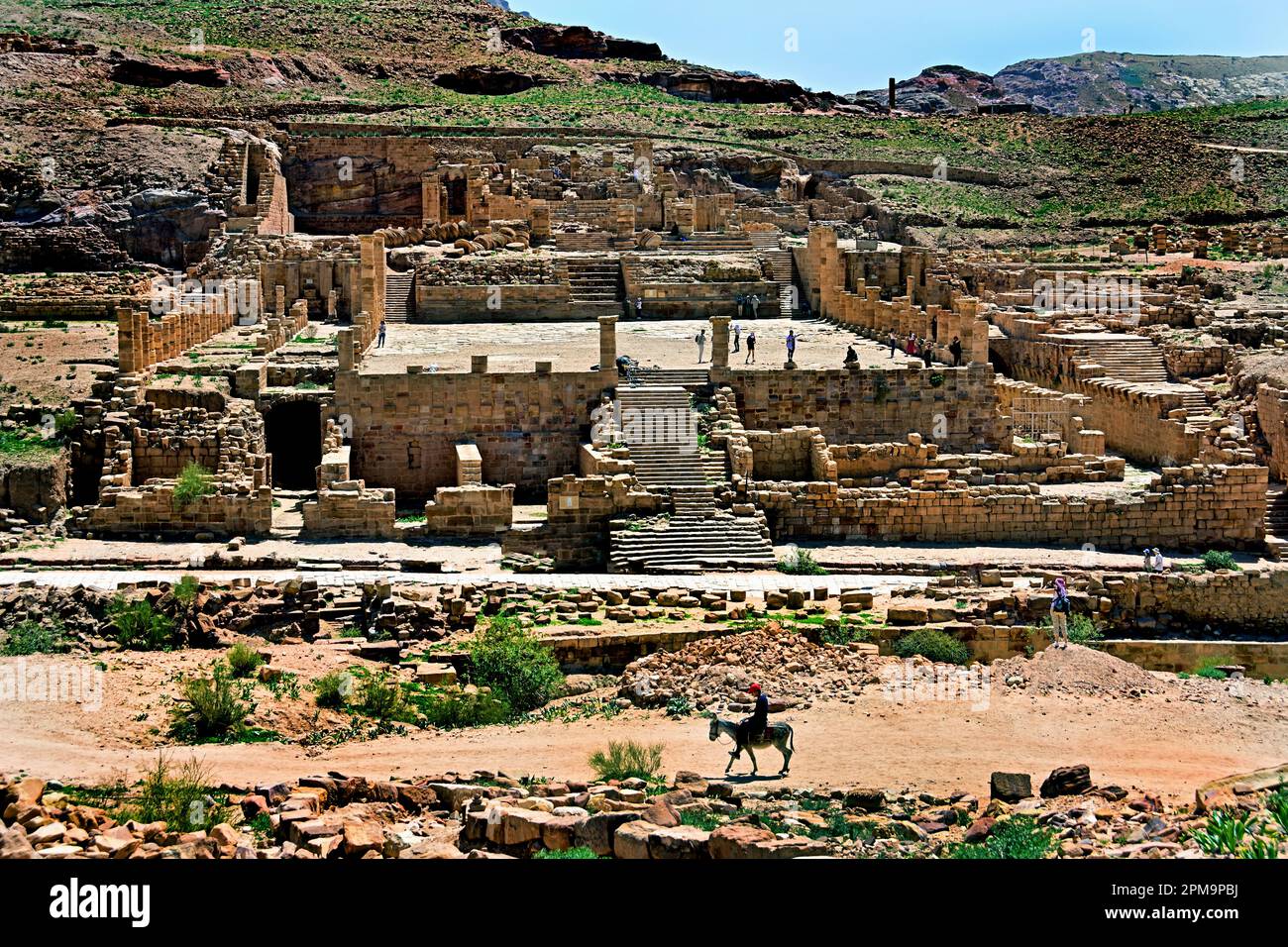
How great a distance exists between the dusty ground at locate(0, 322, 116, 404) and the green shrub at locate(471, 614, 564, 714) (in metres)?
11.9

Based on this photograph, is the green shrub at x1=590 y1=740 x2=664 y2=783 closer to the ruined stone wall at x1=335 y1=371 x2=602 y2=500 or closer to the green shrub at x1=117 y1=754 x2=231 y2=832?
the green shrub at x1=117 y1=754 x2=231 y2=832

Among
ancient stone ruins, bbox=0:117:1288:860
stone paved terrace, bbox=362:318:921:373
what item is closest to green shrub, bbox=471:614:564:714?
ancient stone ruins, bbox=0:117:1288:860

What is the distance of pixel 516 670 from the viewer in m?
22.0

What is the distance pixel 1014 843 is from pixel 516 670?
8.47m

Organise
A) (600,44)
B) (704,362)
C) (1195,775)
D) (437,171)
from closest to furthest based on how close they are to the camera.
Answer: (1195,775), (704,362), (437,171), (600,44)

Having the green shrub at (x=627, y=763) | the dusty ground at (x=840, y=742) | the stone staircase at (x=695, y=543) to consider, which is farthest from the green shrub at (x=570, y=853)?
the stone staircase at (x=695, y=543)

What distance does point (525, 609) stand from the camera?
24656mm

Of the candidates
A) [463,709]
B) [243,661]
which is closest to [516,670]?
[463,709]

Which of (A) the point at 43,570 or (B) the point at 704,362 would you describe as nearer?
(A) the point at 43,570

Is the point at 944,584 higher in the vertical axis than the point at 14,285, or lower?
lower
